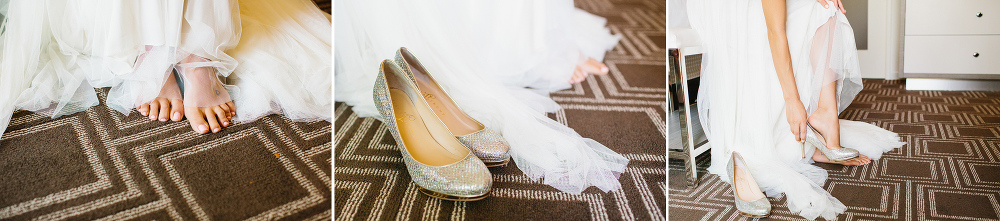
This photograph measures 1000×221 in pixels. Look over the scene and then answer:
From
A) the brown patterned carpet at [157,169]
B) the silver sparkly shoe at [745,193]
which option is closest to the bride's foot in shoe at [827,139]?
the silver sparkly shoe at [745,193]

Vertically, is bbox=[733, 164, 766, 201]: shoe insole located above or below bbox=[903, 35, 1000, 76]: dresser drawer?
below

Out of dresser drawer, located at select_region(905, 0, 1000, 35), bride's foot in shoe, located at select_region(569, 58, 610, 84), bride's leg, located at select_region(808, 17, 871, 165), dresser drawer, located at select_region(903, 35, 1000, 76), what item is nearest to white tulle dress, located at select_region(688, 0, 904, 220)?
bride's leg, located at select_region(808, 17, 871, 165)

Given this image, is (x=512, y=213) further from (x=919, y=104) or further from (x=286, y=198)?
(x=919, y=104)

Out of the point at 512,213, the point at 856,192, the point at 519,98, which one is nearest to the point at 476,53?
the point at 519,98

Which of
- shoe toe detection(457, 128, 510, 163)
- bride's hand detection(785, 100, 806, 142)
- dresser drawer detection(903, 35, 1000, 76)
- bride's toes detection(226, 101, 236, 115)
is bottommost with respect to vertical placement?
shoe toe detection(457, 128, 510, 163)

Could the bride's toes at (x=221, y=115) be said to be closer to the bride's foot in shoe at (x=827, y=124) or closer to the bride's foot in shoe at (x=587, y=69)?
the bride's foot in shoe at (x=587, y=69)

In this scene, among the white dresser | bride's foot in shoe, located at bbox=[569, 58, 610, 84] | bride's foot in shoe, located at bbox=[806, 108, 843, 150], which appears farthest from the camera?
bride's foot in shoe, located at bbox=[569, 58, 610, 84]

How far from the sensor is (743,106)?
27.8 inches

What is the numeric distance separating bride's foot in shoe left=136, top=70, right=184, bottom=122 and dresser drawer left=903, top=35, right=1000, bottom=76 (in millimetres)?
1328

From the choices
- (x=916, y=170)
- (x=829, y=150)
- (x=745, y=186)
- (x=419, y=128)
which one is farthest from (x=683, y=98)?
(x=916, y=170)

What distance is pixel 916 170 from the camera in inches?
33.8

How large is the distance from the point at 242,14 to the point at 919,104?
143 cm

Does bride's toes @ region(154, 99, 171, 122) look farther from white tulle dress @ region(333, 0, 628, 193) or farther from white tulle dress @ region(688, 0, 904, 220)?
white tulle dress @ region(688, 0, 904, 220)

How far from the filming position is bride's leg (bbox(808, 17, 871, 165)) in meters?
0.68
